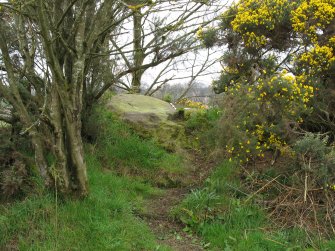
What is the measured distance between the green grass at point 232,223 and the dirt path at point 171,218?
0.13 meters

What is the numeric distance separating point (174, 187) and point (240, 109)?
158 centimetres

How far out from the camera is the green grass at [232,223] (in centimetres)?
436

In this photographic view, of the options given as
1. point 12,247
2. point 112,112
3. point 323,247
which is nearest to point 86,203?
point 12,247

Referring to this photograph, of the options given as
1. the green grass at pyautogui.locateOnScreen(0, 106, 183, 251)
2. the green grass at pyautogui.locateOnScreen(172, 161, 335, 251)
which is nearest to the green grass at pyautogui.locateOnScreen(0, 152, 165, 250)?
the green grass at pyautogui.locateOnScreen(0, 106, 183, 251)

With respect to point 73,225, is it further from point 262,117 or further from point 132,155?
point 262,117

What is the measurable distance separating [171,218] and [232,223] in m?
0.77

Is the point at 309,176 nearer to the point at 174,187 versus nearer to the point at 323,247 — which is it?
the point at 323,247

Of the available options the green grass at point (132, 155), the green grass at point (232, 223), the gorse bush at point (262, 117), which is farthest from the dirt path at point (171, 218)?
the gorse bush at point (262, 117)

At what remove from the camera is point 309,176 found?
498 centimetres

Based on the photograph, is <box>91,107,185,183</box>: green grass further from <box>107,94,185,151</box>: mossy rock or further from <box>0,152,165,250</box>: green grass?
<box>0,152,165,250</box>: green grass

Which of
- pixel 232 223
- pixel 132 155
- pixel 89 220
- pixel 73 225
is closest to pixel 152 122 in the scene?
pixel 132 155

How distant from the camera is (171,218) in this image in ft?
16.3

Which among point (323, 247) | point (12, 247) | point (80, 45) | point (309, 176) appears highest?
point (80, 45)

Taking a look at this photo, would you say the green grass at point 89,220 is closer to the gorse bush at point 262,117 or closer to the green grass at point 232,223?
the green grass at point 232,223
